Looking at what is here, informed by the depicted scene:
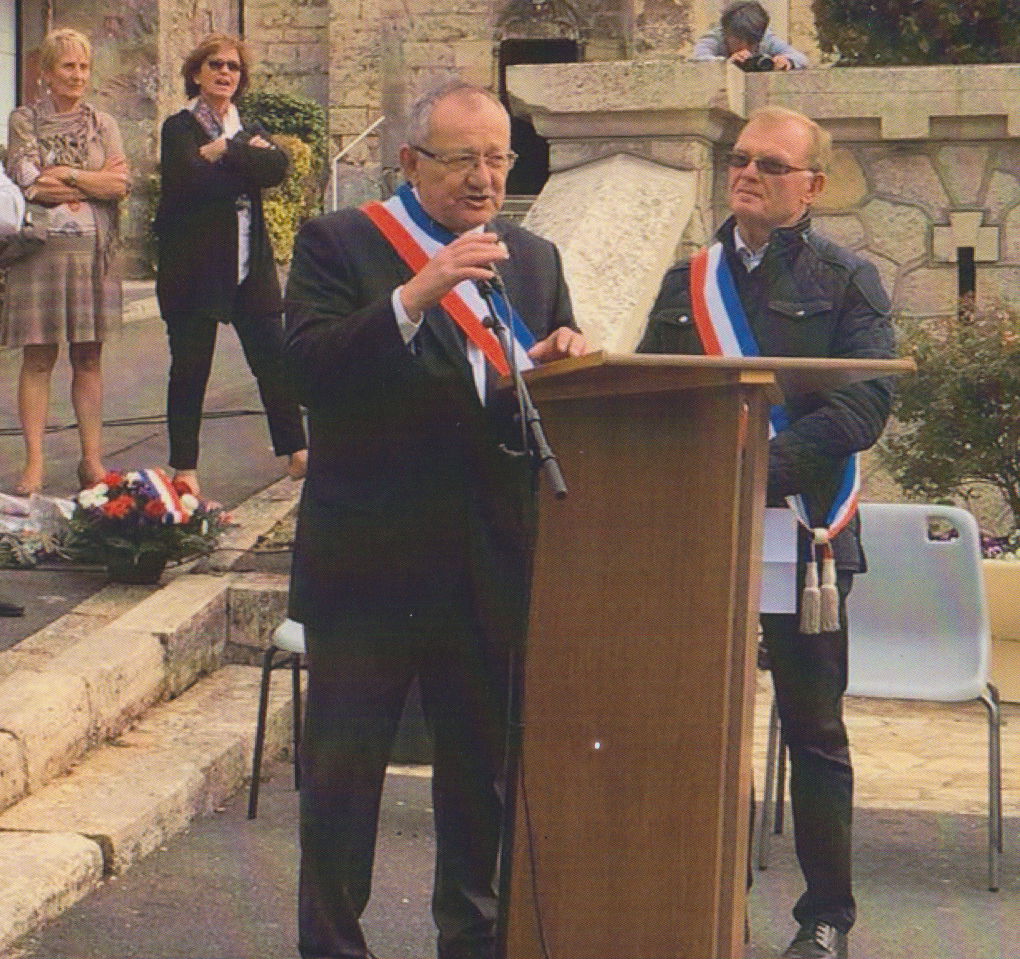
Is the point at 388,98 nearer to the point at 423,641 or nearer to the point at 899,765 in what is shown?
the point at 899,765

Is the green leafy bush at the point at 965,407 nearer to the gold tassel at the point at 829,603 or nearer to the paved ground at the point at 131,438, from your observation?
the paved ground at the point at 131,438

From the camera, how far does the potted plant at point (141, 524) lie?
8359 mm

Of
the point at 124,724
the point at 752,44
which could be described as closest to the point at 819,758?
the point at 124,724

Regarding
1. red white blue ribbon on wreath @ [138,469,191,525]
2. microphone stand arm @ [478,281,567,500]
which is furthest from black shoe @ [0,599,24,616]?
microphone stand arm @ [478,281,567,500]

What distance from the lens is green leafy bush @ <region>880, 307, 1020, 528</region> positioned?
361 inches

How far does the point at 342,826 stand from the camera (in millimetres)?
4988

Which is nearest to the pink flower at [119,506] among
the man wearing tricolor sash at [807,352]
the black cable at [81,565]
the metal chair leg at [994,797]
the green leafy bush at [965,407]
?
the black cable at [81,565]

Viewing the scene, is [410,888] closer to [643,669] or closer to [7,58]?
[643,669]

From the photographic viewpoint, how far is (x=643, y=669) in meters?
4.60

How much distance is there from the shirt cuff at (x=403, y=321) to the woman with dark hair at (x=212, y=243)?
15.5ft

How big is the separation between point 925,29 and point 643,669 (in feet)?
24.0

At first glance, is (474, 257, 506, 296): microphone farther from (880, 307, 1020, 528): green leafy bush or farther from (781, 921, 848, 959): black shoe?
(880, 307, 1020, 528): green leafy bush

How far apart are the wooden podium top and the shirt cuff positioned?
0.62 feet

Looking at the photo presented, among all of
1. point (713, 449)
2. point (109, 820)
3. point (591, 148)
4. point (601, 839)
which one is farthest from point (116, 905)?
point (591, 148)
